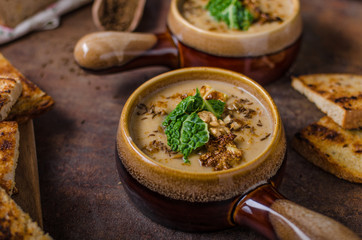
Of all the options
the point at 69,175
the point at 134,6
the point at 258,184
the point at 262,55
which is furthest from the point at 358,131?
the point at 134,6

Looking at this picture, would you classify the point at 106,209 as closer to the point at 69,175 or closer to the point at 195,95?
the point at 69,175

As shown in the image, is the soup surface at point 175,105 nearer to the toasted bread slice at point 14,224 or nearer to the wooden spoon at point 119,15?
the toasted bread slice at point 14,224

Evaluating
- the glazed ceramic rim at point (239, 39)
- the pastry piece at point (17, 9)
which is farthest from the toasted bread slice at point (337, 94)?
the pastry piece at point (17, 9)

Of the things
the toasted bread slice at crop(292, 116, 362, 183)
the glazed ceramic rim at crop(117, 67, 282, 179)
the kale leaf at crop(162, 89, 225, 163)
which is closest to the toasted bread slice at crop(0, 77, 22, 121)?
the glazed ceramic rim at crop(117, 67, 282, 179)

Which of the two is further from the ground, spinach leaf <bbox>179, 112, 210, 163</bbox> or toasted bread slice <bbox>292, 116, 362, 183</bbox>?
spinach leaf <bbox>179, 112, 210, 163</bbox>

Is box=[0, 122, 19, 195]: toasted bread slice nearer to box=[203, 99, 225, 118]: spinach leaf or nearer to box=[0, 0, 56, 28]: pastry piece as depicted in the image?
box=[203, 99, 225, 118]: spinach leaf

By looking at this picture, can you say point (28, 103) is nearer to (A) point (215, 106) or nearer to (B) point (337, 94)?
(A) point (215, 106)
